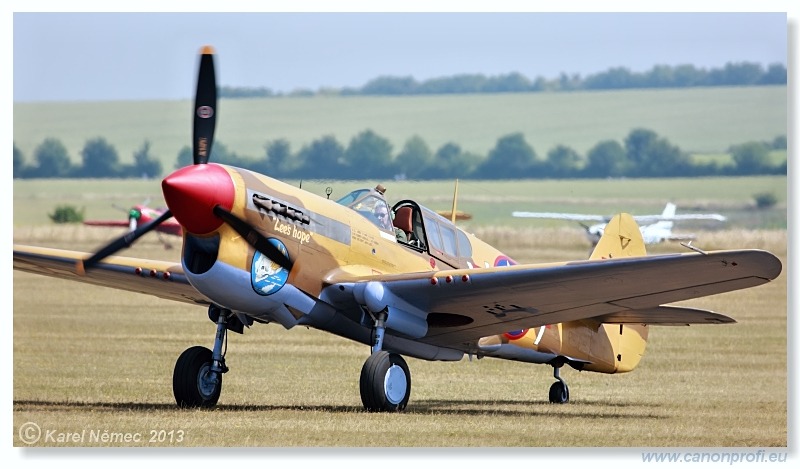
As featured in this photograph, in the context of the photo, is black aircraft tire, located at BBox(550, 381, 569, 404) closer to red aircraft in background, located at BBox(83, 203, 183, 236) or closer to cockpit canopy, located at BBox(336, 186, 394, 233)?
cockpit canopy, located at BBox(336, 186, 394, 233)

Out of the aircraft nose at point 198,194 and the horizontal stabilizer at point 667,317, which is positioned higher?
the aircraft nose at point 198,194

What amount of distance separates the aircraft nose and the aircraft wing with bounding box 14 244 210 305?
6.64 ft

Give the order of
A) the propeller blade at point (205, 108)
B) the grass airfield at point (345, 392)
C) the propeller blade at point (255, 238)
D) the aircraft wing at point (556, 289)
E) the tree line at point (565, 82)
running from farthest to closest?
the tree line at point (565, 82), the propeller blade at point (205, 108), the propeller blade at point (255, 238), the aircraft wing at point (556, 289), the grass airfield at point (345, 392)

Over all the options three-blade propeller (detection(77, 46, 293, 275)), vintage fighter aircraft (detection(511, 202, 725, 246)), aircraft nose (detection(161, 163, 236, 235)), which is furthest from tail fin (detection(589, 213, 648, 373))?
vintage fighter aircraft (detection(511, 202, 725, 246))

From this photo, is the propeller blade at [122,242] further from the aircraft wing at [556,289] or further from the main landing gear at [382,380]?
the main landing gear at [382,380]

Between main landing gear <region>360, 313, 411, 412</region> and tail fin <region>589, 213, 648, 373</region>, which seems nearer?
main landing gear <region>360, 313, 411, 412</region>

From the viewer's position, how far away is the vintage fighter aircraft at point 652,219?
4056 centimetres

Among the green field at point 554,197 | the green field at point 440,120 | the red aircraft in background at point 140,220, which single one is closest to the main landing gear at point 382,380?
the green field at point 440,120

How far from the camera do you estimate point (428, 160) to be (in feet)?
163

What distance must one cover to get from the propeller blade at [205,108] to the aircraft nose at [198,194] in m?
0.24

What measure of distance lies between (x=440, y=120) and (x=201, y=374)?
1787 inches

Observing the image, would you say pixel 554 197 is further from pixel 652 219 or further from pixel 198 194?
pixel 198 194

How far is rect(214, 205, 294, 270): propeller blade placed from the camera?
12.2 m

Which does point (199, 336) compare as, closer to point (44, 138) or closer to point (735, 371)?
point (735, 371)
